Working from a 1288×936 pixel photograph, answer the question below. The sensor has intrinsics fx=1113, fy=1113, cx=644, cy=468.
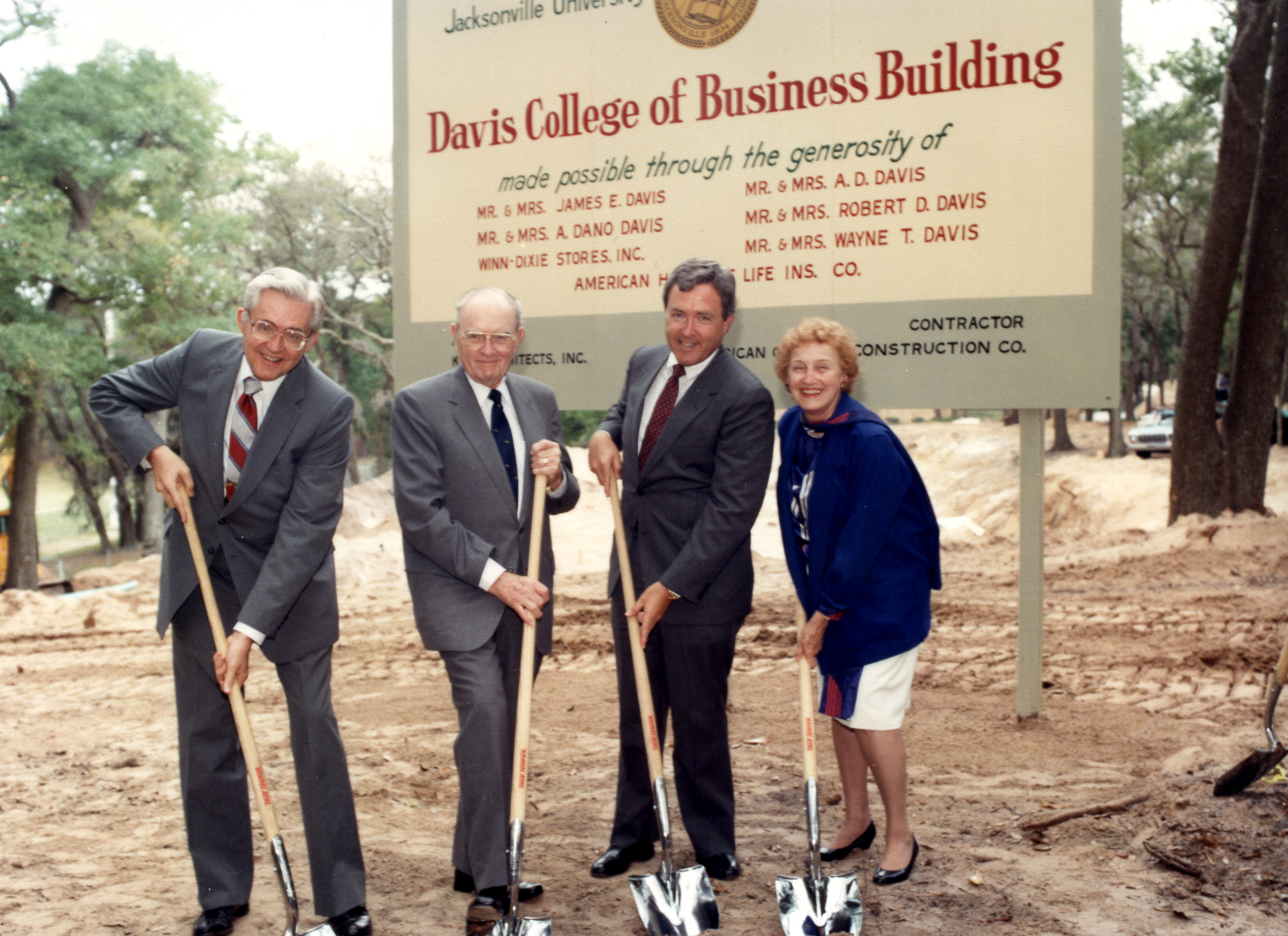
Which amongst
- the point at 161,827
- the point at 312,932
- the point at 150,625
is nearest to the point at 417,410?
the point at 312,932

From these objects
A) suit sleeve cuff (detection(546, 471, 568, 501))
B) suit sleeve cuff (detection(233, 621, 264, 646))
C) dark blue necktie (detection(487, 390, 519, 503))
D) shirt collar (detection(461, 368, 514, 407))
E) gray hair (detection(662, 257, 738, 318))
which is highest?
gray hair (detection(662, 257, 738, 318))

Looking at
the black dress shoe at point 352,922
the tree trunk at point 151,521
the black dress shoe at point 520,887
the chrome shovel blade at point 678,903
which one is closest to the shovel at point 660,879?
the chrome shovel blade at point 678,903

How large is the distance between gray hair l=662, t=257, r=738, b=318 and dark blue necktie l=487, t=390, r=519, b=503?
2.27 feet

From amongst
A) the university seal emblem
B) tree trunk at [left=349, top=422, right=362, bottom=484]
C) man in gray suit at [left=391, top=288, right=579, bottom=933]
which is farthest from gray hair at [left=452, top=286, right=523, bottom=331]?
tree trunk at [left=349, top=422, right=362, bottom=484]

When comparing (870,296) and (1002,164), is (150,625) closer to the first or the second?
(870,296)

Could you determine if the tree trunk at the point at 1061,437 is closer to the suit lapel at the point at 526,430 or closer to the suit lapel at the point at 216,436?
the suit lapel at the point at 526,430

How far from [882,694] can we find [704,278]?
154 cm

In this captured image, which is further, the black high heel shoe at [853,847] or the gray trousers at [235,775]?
the black high heel shoe at [853,847]

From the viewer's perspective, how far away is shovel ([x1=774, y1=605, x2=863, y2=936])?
3402 mm

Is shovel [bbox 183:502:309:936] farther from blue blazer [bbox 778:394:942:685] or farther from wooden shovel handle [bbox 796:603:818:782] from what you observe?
blue blazer [bbox 778:394:942:685]

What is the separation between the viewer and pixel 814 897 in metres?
3.49

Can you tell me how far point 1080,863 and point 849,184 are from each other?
10.7 feet

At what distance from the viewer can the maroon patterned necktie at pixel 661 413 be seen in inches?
157

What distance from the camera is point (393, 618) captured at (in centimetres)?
1030
